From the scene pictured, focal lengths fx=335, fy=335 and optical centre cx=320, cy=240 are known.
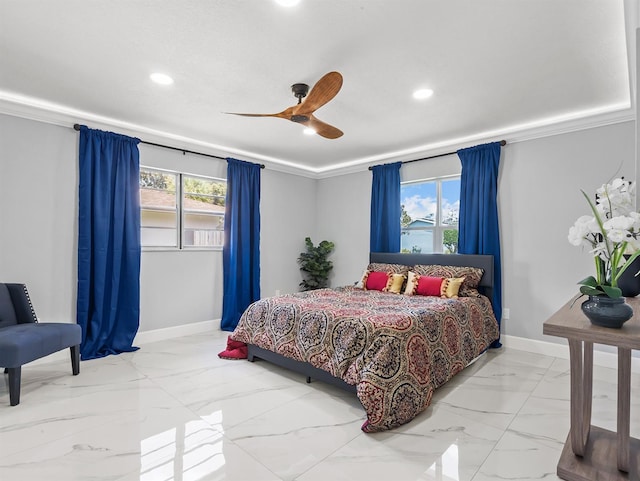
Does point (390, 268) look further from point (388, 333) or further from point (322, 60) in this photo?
point (322, 60)

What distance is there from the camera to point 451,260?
4.24m

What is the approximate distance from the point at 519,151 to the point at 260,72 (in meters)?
3.06

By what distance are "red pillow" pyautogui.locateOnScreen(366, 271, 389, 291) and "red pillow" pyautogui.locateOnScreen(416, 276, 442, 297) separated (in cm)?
47

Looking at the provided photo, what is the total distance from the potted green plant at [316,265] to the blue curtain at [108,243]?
2659mm

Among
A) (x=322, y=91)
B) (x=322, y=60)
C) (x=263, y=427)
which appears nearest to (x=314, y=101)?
(x=322, y=91)

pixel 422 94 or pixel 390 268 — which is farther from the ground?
pixel 422 94

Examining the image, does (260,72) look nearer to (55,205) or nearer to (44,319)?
(55,205)

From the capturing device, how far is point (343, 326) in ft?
8.69

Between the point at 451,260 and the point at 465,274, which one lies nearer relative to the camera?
the point at 465,274

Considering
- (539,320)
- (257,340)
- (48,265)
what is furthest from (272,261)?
(539,320)

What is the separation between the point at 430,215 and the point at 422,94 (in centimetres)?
209

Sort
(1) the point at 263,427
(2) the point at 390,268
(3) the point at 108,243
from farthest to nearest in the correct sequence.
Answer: (2) the point at 390,268 < (3) the point at 108,243 < (1) the point at 263,427

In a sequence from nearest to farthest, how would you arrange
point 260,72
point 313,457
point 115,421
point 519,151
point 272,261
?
point 313,457 < point 115,421 < point 260,72 < point 519,151 < point 272,261

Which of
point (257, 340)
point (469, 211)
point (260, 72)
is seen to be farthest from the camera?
point (469, 211)
